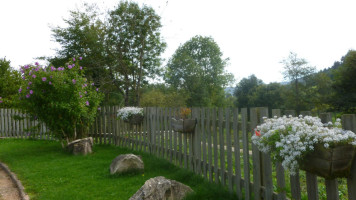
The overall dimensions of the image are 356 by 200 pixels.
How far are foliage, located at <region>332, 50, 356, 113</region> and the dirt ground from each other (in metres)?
25.7

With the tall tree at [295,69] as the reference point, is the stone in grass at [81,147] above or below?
below

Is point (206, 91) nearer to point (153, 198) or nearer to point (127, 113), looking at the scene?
point (127, 113)

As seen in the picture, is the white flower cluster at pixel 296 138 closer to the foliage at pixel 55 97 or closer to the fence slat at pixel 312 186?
the fence slat at pixel 312 186

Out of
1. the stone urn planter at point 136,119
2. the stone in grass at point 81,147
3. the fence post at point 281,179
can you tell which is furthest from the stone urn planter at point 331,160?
the stone in grass at point 81,147

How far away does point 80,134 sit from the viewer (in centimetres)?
1005

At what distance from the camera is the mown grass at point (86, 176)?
4680mm

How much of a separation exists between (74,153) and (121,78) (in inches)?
422

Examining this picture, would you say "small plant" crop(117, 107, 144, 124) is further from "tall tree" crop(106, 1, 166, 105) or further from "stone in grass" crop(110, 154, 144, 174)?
"tall tree" crop(106, 1, 166, 105)

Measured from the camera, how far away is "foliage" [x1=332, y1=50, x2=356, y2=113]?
78.5 ft

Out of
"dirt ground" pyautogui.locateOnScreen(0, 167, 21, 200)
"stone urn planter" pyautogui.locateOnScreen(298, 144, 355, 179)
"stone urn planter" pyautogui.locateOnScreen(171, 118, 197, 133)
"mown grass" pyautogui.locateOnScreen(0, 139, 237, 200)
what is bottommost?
"dirt ground" pyautogui.locateOnScreen(0, 167, 21, 200)

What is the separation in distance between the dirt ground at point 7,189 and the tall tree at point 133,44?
9573 mm

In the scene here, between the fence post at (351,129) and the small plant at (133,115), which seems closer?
the fence post at (351,129)

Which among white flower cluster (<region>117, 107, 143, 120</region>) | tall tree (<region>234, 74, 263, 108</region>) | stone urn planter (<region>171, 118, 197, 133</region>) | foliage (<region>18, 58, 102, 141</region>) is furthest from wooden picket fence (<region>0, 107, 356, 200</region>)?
tall tree (<region>234, 74, 263, 108</region>)

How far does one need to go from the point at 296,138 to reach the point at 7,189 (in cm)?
570
